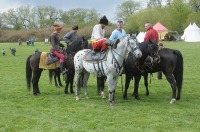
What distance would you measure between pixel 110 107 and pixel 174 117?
1959 mm

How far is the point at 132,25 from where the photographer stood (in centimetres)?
7881

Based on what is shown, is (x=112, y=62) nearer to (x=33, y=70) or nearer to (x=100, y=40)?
(x=100, y=40)

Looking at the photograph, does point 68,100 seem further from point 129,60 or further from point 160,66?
point 160,66

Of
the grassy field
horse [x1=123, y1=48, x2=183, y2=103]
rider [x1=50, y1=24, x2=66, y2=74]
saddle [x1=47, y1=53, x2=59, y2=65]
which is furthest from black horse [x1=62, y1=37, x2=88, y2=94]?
horse [x1=123, y1=48, x2=183, y2=103]

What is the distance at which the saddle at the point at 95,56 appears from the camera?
9.36 metres

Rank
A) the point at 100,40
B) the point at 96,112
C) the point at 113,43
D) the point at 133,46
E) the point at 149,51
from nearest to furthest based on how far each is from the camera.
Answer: the point at 96,112 → the point at 133,46 → the point at 113,43 → the point at 100,40 → the point at 149,51

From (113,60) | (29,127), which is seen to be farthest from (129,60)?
(29,127)

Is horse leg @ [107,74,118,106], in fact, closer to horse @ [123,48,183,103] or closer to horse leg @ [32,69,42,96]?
horse @ [123,48,183,103]

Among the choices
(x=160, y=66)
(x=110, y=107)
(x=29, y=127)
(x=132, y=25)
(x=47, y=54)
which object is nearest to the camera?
(x=29, y=127)

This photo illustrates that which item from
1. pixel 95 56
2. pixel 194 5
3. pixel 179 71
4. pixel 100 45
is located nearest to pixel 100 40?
pixel 100 45

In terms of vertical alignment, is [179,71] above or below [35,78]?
above

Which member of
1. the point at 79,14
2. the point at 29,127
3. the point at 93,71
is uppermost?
the point at 79,14

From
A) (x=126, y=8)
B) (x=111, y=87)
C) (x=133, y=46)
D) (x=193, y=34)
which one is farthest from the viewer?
(x=126, y=8)

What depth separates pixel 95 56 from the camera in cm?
950
